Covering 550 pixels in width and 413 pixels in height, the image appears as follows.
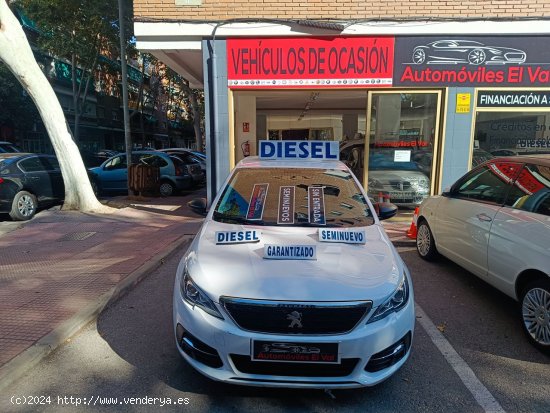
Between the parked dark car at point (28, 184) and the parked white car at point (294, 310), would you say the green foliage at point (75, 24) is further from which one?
the parked white car at point (294, 310)

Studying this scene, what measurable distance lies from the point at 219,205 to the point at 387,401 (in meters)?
2.16

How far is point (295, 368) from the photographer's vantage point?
7.93ft

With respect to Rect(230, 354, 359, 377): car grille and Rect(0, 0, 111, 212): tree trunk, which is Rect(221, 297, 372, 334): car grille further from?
Rect(0, 0, 111, 212): tree trunk

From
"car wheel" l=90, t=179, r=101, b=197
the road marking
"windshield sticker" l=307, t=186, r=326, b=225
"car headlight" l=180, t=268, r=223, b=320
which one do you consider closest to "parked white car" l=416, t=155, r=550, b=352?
the road marking

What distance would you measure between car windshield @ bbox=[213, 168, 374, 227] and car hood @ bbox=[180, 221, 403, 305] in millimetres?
335

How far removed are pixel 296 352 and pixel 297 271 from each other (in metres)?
0.52

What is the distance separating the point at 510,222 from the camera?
3.62m

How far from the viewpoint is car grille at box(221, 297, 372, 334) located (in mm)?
2383

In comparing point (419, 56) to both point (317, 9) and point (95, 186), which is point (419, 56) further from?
point (95, 186)

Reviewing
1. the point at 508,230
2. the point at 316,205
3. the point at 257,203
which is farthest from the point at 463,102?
the point at 257,203

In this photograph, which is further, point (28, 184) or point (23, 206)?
point (28, 184)

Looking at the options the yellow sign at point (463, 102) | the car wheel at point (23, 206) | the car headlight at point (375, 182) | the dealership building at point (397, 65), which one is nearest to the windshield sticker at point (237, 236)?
the dealership building at point (397, 65)

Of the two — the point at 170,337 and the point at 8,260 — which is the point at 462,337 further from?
the point at 8,260

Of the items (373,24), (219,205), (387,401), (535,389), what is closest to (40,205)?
(219,205)
